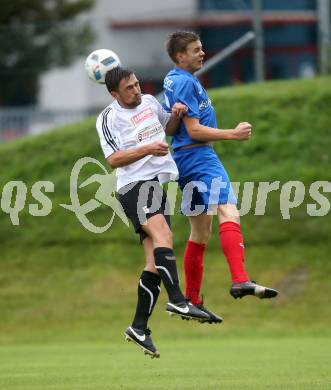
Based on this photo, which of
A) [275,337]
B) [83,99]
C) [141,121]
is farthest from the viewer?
[83,99]

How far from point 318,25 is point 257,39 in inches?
269

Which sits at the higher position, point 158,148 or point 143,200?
point 158,148

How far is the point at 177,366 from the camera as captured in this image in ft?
45.6

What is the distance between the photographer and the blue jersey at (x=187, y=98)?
1148cm

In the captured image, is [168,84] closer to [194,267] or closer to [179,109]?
[179,109]

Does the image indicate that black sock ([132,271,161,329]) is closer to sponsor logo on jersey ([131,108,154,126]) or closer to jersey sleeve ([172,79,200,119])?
sponsor logo on jersey ([131,108,154,126])

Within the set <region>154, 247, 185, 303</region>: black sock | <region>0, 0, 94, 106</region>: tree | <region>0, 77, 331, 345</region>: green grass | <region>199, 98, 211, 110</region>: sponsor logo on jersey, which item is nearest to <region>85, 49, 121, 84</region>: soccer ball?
<region>199, 98, 211, 110</region>: sponsor logo on jersey

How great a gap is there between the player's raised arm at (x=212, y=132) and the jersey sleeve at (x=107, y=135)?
2.33 ft

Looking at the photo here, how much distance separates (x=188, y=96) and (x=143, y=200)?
106 cm

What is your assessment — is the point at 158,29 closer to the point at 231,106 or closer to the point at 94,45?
the point at 94,45

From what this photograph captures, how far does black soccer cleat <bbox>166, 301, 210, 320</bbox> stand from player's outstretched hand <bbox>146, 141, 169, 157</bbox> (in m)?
1.38

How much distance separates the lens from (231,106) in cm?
2584

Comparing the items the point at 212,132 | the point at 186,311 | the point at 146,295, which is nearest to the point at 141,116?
the point at 212,132

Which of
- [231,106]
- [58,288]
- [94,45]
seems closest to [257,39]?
[231,106]
